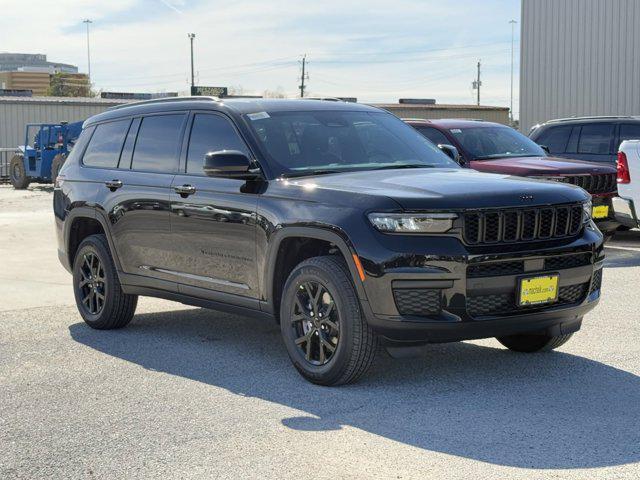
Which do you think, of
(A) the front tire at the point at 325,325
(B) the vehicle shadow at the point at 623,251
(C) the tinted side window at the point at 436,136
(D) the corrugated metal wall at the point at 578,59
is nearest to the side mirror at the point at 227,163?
(A) the front tire at the point at 325,325

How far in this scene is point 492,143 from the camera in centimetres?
1424

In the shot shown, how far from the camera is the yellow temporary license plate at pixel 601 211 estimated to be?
13.2 meters

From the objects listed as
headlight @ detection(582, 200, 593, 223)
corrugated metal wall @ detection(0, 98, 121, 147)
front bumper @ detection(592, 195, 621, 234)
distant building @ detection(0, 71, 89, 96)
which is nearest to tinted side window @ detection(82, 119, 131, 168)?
headlight @ detection(582, 200, 593, 223)

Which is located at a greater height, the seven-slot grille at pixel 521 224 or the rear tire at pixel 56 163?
the seven-slot grille at pixel 521 224

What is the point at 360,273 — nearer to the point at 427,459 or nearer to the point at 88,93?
the point at 427,459

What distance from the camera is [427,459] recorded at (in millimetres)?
4820

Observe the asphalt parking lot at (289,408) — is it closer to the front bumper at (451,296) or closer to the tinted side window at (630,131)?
the front bumper at (451,296)

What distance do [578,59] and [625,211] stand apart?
21.9 m

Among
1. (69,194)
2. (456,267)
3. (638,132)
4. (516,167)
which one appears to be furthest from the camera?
(638,132)

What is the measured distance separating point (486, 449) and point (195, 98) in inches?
150

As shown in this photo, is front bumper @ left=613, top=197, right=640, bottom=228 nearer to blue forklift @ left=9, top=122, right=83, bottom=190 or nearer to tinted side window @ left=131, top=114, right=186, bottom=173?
tinted side window @ left=131, top=114, right=186, bottom=173

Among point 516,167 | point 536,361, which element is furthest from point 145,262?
point 516,167

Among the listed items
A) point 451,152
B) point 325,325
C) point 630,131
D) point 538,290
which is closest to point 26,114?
point 630,131

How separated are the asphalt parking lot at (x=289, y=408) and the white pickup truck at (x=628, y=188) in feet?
13.3
